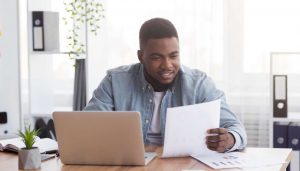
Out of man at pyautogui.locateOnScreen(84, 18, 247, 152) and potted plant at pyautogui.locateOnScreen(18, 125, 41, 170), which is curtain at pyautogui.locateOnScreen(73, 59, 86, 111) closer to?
man at pyautogui.locateOnScreen(84, 18, 247, 152)

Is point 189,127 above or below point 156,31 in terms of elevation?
below

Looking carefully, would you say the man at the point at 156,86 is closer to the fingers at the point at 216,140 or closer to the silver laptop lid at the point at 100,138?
the fingers at the point at 216,140

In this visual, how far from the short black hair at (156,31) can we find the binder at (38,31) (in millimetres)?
1672

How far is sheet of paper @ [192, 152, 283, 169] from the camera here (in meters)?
1.80

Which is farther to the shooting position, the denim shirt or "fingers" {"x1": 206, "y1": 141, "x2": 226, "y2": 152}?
the denim shirt

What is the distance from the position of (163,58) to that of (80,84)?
1.77 metres

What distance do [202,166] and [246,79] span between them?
201 cm


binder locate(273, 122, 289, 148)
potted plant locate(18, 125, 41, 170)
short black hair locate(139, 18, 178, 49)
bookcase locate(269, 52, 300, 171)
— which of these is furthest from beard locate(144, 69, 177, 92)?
binder locate(273, 122, 289, 148)

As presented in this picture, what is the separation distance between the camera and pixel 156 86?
231cm

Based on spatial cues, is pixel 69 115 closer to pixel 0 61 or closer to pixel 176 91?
pixel 176 91

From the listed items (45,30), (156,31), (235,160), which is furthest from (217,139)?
(45,30)

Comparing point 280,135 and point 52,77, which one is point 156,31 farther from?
point 52,77

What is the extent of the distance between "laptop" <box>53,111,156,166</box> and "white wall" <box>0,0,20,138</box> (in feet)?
6.83

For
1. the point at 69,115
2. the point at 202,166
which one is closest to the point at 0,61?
the point at 69,115
